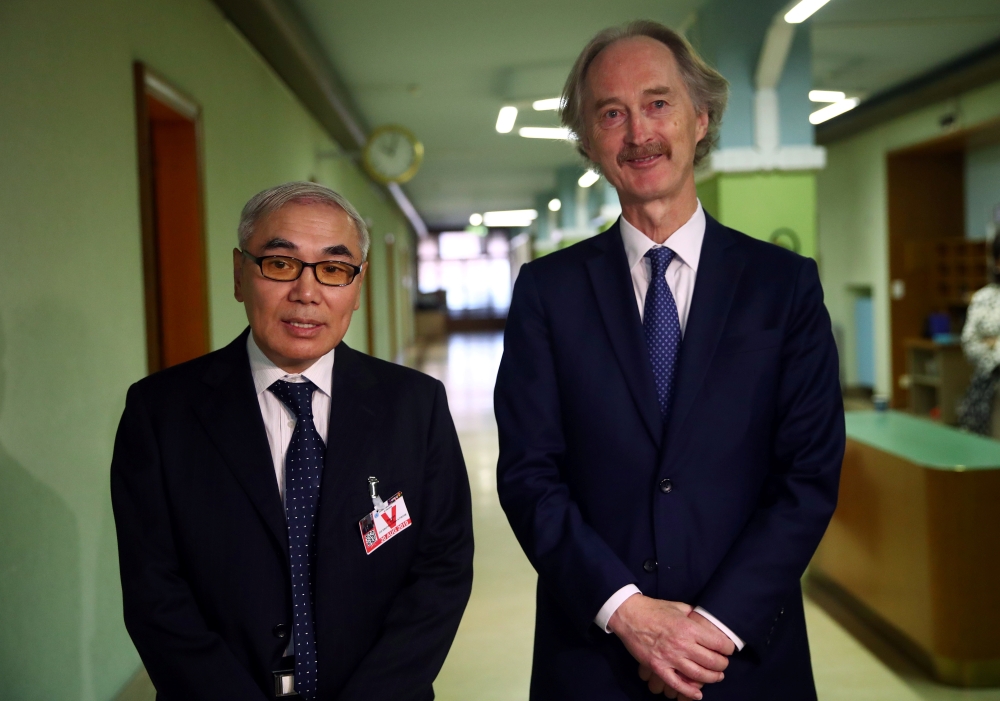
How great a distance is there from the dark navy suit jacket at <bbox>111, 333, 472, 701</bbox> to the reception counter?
262 centimetres

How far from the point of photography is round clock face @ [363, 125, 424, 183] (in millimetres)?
8625

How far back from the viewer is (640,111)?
165 centimetres

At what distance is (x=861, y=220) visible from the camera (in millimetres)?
11672

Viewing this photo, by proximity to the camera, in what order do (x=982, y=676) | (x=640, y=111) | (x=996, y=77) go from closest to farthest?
(x=640, y=111) → (x=982, y=676) → (x=996, y=77)

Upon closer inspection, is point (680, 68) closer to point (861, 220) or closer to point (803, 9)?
point (803, 9)

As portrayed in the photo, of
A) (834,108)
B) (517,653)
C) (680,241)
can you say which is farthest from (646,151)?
(834,108)

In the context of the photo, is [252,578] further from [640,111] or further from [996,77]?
[996,77]

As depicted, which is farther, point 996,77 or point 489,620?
point 996,77

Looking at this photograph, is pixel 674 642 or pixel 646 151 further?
pixel 646 151

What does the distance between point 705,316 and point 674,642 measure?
0.58m

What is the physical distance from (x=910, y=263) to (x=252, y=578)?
10.8 meters

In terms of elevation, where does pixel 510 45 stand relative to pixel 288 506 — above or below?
above

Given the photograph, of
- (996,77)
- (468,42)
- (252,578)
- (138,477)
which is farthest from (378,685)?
(996,77)

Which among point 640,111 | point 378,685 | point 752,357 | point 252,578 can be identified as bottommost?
point 378,685
